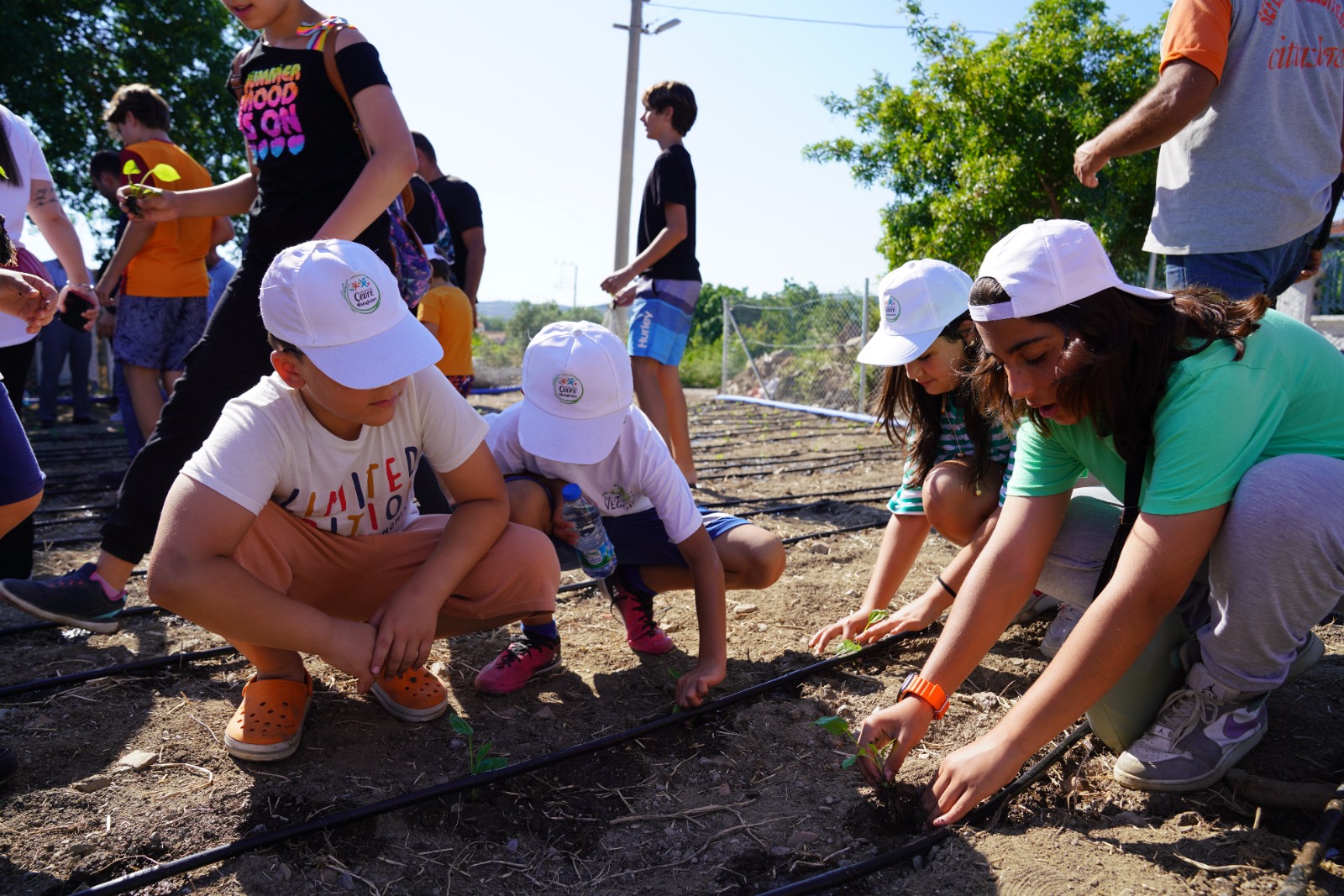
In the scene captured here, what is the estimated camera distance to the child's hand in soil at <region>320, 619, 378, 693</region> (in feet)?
6.08

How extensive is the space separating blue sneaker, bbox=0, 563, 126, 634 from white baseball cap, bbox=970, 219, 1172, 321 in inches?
91.4

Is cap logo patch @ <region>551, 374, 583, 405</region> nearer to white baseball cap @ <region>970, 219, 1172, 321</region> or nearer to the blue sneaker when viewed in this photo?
white baseball cap @ <region>970, 219, 1172, 321</region>

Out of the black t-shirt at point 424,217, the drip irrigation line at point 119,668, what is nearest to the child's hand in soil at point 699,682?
the drip irrigation line at point 119,668

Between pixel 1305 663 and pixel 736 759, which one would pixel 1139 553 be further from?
pixel 736 759

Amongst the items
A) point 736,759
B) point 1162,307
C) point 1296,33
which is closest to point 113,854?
point 736,759

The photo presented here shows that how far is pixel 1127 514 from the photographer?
6.03ft

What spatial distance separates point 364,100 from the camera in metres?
2.37

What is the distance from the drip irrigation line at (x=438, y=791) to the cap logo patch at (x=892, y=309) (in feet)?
3.02

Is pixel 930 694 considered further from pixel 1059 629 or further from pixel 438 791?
pixel 438 791

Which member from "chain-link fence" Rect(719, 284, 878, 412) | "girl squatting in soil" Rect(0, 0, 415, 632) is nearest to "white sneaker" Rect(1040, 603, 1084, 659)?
"girl squatting in soil" Rect(0, 0, 415, 632)

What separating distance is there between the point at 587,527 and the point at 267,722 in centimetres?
88

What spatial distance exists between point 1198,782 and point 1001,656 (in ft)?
2.45

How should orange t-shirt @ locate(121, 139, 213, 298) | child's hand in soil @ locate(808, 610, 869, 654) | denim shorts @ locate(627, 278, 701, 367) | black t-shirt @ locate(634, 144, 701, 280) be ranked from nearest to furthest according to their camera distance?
child's hand in soil @ locate(808, 610, 869, 654) < orange t-shirt @ locate(121, 139, 213, 298) < black t-shirt @ locate(634, 144, 701, 280) < denim shorts @ locate(627, 278, 701, 367)

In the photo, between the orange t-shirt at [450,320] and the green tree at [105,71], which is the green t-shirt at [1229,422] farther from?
the green tree at [105,71]
